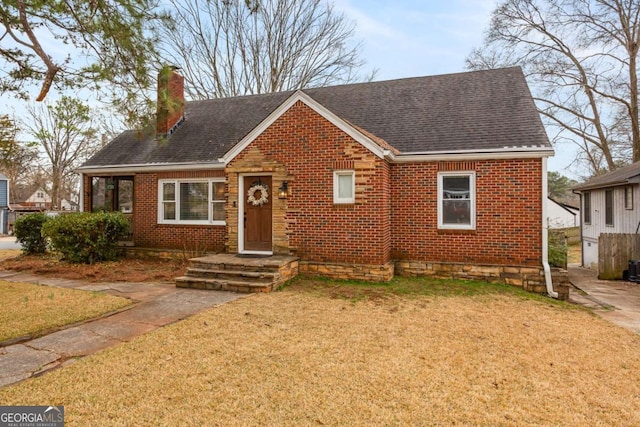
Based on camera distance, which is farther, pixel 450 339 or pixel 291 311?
pixel 291 311

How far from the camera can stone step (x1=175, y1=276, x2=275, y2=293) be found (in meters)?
7.45

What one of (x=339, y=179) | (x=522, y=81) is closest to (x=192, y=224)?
(x=339, y=179)

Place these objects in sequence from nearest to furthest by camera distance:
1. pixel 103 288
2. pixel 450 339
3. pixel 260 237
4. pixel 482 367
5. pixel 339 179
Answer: pixel 482 367, pixel 450 339, pixel 103 288, pixel 339 179, pixel 260 237

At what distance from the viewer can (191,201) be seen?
446 inches

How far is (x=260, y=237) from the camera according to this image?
31.7 ft

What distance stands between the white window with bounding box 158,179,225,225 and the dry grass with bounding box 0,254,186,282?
1410 mm

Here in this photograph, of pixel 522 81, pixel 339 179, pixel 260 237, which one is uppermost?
pixel 522 81

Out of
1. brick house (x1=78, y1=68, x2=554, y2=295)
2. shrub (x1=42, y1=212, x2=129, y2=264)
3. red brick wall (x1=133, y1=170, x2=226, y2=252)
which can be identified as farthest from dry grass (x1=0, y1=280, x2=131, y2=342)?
red brick wall (x1=133, y1=170, x2=226, y2=252)

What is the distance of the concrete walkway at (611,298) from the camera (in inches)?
261

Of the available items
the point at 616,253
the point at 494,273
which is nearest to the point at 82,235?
the point at 494,273

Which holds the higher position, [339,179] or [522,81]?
[522,81]

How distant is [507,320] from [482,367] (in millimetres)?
2216

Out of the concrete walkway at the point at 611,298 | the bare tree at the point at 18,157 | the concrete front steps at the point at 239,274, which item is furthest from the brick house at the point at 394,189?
the bare tree at the point at 18,157

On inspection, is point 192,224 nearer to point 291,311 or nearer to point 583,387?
point 291,311
